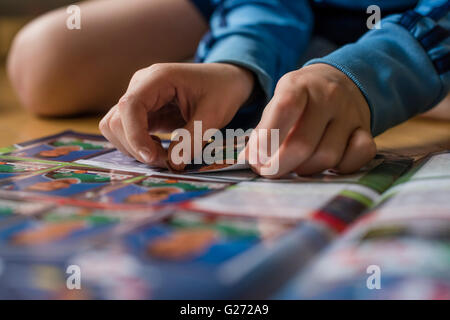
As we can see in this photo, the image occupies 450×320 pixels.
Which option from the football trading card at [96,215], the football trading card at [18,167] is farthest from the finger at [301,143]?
the football trading card at [18,167]

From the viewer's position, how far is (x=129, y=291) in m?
0.22

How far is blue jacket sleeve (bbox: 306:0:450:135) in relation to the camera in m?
0.44

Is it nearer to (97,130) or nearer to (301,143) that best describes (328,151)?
(301,143)

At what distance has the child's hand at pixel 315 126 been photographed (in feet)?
1.16

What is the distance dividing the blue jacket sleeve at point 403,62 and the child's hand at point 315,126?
0.05 metres

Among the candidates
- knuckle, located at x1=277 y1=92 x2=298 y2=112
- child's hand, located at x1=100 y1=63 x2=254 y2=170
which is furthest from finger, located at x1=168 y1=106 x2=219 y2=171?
knuckle, located at x1=277 y1=92 x2=298 y2=112

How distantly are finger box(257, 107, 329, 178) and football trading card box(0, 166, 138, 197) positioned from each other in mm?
122

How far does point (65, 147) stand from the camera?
Result: 53cm

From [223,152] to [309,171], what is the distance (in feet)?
0.40

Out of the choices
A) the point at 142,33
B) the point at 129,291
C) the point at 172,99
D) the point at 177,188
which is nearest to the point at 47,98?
the point at 142,33

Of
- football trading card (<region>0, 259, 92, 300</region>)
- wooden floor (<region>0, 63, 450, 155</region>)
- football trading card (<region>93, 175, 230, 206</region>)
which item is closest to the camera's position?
football trading card (<region>0, 259, 92, 300</region>)

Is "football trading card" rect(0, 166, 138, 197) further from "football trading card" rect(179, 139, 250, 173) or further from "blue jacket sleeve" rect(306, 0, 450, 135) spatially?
"blue jacket sleeve" rect(306, 0, 450, 135)

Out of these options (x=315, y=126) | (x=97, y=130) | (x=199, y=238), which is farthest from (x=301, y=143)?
(x=97, y=130)

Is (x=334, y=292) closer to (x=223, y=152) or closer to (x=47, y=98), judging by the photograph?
(x=223, y=152)
